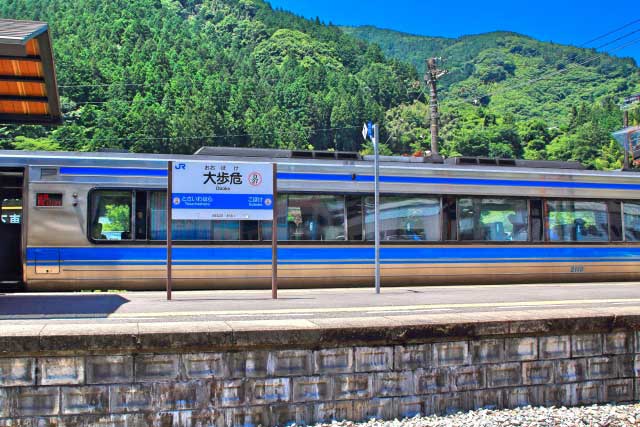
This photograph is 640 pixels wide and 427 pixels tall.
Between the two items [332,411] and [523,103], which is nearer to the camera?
[332,411]

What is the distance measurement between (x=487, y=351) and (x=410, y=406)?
0.89 meters

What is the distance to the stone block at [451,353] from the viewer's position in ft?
20.0

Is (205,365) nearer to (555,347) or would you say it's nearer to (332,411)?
(332,411)

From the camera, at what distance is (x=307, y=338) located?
5.63 metres

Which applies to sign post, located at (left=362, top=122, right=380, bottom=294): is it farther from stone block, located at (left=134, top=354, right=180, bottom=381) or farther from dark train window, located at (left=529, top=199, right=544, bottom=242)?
stone block, located at (left=134, top=354, right=180, bottom=381)

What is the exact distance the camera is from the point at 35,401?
201 inches

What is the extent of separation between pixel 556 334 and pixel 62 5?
135288 mm

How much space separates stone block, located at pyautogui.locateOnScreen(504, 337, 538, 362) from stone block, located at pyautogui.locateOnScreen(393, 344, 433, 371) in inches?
31.8

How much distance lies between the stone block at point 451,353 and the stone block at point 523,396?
1.93 ft

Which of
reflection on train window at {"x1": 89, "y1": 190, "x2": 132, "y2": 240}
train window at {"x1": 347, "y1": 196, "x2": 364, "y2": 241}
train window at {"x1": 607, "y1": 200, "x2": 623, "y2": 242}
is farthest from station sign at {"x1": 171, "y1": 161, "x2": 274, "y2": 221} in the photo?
train window at {"x1": 607, "y1": 200, "x2": 623, "y2": 242}

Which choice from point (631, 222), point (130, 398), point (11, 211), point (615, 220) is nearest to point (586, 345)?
point (130, 398)

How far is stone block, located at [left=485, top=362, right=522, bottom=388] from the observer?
6.33 metres

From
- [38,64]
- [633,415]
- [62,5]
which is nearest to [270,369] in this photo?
[633,415]

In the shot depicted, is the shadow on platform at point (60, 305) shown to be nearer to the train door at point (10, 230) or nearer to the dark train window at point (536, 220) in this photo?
the train door at point (10, 230)
